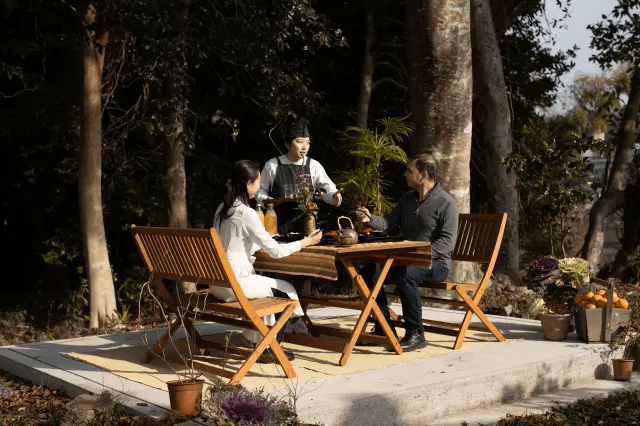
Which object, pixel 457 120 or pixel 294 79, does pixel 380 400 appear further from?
pixel 294 79

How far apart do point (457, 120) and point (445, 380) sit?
203 inches

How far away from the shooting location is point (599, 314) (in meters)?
7.57

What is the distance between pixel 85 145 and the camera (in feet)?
39.1

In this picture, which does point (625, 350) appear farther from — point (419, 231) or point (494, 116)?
point (494, 116)

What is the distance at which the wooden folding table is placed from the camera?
6.62 meters

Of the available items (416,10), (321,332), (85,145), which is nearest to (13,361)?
(321,332)

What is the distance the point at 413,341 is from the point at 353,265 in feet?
2.53

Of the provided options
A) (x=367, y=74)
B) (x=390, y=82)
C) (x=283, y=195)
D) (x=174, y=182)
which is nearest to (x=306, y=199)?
(x=283, y=195)

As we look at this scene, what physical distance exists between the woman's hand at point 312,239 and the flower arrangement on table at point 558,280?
2.21m

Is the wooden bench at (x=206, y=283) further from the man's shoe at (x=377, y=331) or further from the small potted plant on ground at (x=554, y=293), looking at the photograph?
the small potted plant on ground at (x=554, y=293)

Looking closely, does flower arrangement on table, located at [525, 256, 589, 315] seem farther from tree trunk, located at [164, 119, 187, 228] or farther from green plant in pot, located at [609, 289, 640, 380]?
tree trunk, located at [164, 119, 187, 228]

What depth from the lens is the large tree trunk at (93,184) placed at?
11.9 meters

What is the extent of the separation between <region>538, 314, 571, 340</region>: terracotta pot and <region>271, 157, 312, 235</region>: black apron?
2.09 metres

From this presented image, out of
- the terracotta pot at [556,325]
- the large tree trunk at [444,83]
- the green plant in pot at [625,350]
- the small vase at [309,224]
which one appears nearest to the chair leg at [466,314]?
the terracotta pot at [556,325]
